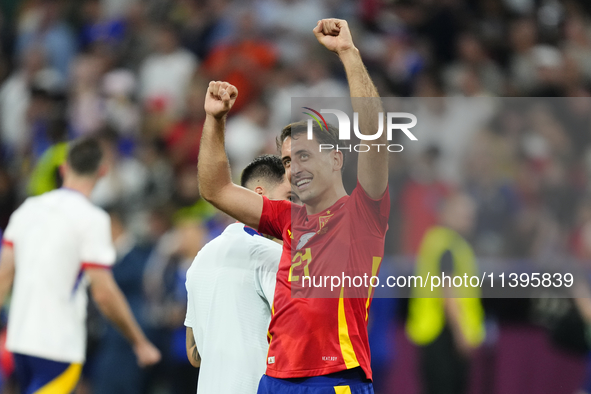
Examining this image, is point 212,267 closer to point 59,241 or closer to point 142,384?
point 59,241

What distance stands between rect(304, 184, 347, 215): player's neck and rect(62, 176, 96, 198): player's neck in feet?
9.18

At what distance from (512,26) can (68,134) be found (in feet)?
20.8

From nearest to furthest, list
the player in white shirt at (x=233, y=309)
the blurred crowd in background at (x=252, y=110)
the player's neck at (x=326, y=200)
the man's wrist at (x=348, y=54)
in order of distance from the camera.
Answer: the man's wrist at (x=348, y=54) < the player's neck at (x=326, y=200) < the player in white shirt at (x=233, y=309) < the blurred crowd in background at (x=252, y=110)

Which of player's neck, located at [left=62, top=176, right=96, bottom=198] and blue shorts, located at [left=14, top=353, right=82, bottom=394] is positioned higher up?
player's neck, located at [left=62, top=176, right=96, bottom=198]

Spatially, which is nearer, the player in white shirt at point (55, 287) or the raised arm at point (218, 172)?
the raised arm at point (218, 172)

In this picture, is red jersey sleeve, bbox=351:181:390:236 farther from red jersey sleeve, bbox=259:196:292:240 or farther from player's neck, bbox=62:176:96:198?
player's neck, bbox=62:176:96:198

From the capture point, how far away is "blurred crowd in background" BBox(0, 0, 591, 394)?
6559 millimetres

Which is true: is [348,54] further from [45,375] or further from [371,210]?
[45,375]

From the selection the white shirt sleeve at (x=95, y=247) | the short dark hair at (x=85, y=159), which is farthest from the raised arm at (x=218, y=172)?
the short dark hair at (x=85, y=159)

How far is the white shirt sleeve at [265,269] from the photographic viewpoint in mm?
4121

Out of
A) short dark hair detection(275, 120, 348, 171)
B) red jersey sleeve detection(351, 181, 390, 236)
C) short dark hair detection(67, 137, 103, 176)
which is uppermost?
short dark hair detection(67, 137, 103, 176)

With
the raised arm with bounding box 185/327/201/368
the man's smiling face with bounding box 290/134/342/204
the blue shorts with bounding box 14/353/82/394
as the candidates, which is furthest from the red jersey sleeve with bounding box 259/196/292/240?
the blue shorts with bounding box 14/353/82/394

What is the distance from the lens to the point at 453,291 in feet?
23.6

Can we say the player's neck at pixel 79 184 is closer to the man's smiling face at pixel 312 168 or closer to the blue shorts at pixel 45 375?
the blue shorts at pixel 45 375
